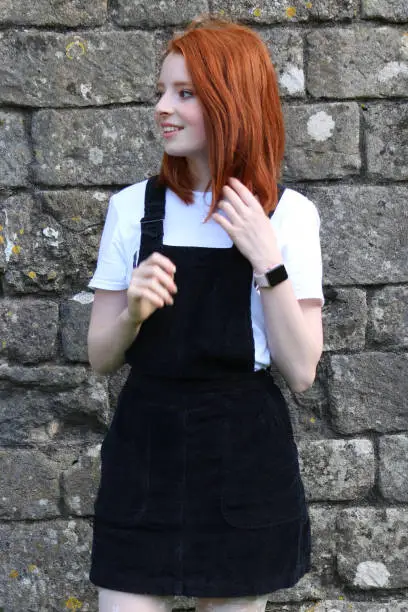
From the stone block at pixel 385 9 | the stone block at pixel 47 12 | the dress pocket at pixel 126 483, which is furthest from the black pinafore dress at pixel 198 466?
the stone block at pixel 385 9

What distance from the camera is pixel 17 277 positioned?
3451 mm

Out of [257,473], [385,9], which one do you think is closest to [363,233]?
[385,9]

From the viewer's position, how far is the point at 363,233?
3449 mm

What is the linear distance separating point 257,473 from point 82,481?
1.36 m

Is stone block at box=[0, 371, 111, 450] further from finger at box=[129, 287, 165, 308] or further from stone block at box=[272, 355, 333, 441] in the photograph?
finger at box=[129, 287, 165, 308]

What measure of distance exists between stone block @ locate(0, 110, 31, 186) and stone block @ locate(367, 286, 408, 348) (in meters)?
1.36

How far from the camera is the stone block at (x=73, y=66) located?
3375 mm

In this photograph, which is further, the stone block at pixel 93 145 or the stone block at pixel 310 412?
the stone block at pixel 310 412

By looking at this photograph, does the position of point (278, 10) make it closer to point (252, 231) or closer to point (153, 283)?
point (252, 231)

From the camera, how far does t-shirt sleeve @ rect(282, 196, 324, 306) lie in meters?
2.32

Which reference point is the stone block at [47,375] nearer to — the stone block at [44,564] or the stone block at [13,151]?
the stone block at [44,564]

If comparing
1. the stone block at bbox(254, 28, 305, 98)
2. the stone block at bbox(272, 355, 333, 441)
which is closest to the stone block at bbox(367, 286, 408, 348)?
the stone block at bbox(272, 355, 333, 441)

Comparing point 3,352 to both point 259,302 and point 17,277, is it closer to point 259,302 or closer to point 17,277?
point 17,277

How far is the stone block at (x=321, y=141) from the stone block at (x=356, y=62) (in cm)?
7
